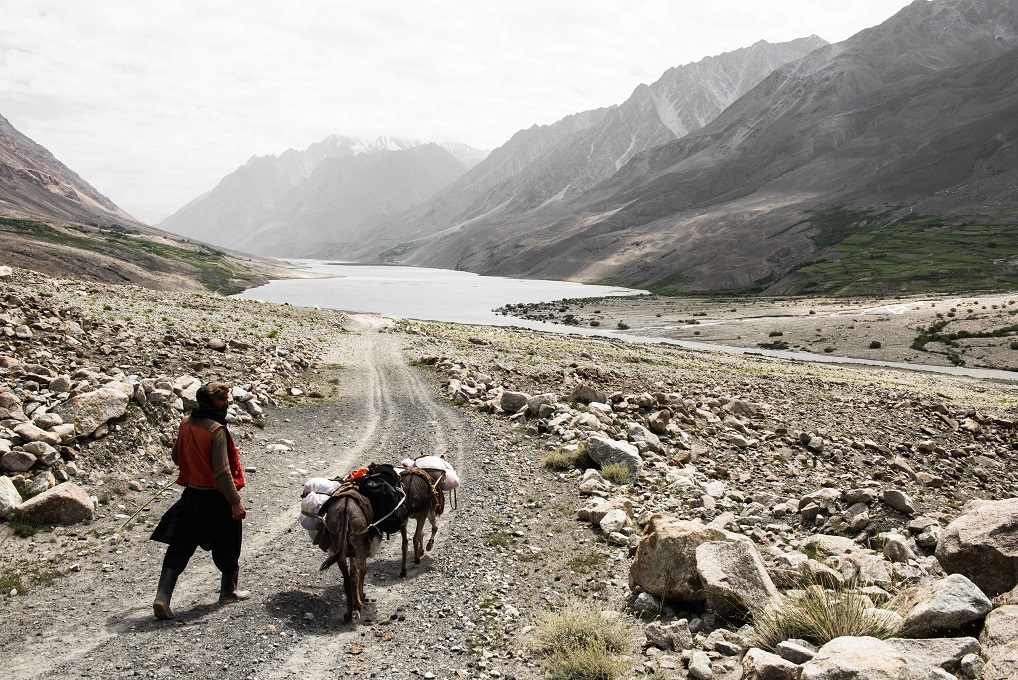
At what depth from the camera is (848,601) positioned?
6594 millimetres

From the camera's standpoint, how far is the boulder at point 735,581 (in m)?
7.47

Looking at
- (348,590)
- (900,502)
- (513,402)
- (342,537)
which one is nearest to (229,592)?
(348,590)

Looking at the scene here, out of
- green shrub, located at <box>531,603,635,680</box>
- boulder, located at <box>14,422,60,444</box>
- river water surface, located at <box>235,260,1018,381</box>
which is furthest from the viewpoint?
river water surface, located at <box>235,260,1018,381</box>

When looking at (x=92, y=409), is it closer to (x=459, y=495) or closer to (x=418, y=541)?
(x=459, y=495)

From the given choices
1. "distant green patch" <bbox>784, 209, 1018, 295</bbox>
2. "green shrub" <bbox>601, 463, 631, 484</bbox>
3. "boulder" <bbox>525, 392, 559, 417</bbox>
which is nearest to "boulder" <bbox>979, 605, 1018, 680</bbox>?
"green shrub" <bbox>601, 463, 631, 484</bbox>

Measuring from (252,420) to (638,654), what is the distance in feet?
44.9

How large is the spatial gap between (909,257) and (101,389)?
160 meters

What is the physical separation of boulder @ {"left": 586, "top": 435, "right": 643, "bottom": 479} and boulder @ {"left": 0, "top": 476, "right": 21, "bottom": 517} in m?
11.5

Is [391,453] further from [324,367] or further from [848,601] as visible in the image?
[324,367]

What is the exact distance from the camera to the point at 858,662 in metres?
5.14

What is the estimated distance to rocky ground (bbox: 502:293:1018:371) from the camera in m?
62.1

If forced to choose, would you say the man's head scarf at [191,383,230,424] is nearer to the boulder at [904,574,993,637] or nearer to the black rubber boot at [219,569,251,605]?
the black rubber boot at [219,569,251,605]

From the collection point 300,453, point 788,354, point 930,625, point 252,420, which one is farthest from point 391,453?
point 788,354

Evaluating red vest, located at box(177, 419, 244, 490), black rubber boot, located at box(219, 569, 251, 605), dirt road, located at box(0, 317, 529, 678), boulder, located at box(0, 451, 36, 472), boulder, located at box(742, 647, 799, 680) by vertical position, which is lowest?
dirt road, located at box(0, 317, 529, 678)
